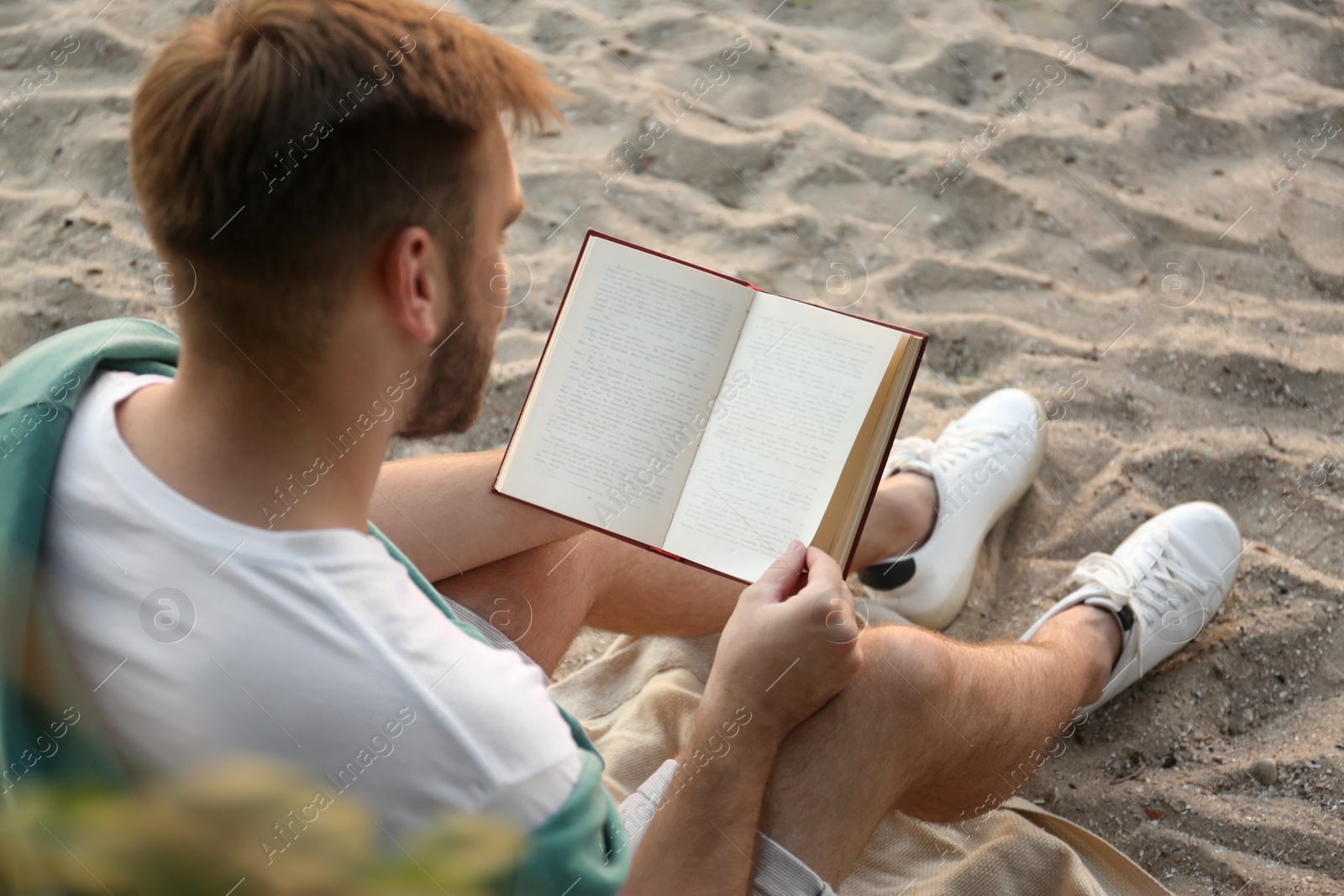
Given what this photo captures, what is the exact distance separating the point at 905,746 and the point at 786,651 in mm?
212

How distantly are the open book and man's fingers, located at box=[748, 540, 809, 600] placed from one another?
0.05 meters

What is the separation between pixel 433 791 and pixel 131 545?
13.3 inches

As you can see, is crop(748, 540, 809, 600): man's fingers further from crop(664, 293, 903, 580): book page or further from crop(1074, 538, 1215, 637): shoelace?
crop(1074, 538, 1215, 637): shoelace

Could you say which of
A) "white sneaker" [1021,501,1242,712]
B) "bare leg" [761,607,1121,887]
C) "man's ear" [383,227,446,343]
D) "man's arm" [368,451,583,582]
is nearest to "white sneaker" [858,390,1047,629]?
"white sneaker" [1021,501,1242,712]

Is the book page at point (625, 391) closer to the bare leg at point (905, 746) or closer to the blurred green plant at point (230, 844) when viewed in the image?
the bare leg at point (905, 746)

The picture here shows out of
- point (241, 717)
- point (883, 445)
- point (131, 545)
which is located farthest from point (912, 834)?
point (131, 545)

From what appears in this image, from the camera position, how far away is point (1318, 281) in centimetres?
222

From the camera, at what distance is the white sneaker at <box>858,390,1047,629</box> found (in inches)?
A: 73.9

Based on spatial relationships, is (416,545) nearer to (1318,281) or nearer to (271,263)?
(271,263)

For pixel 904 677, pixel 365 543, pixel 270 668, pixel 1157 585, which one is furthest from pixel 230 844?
pixel 1157 585

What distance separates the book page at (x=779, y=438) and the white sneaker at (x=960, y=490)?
560 mm

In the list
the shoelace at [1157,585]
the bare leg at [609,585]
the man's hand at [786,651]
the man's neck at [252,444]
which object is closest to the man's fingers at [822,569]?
the man's hand at [786,651]

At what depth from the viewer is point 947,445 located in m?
2.02

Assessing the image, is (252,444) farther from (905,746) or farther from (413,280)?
(905,746)
